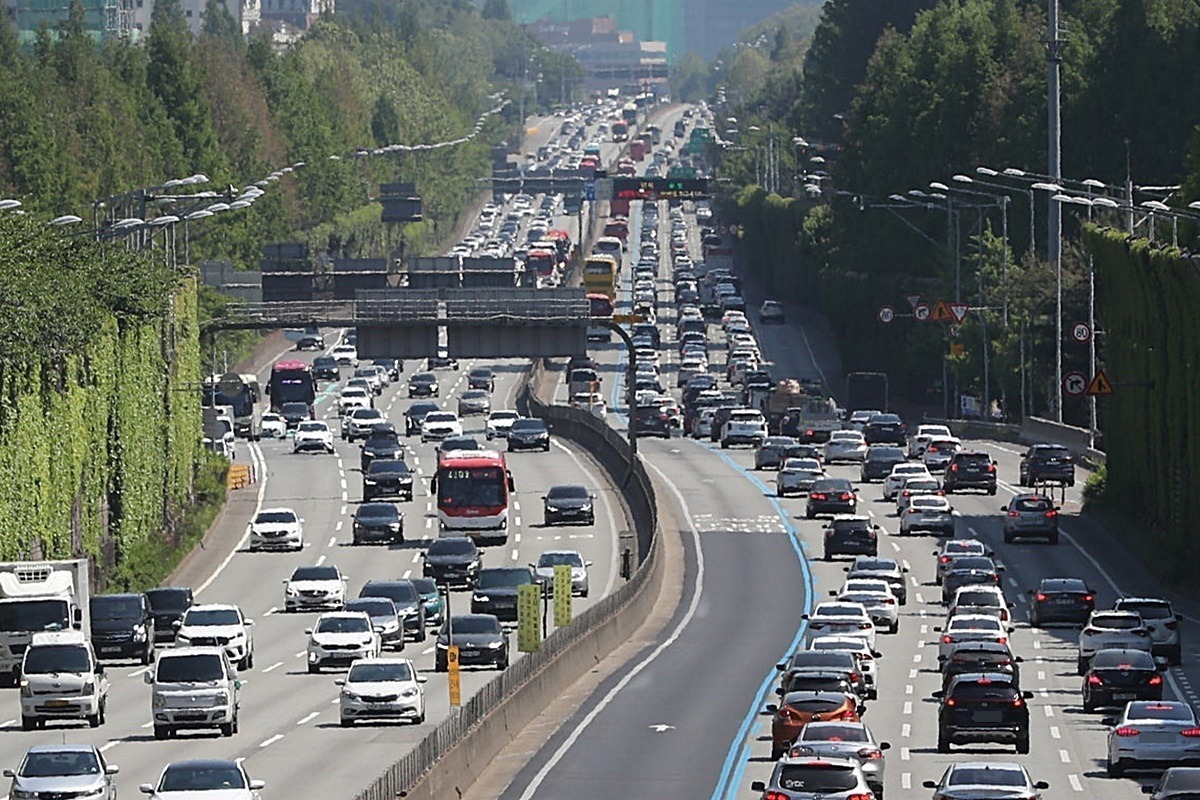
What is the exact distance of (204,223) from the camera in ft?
589

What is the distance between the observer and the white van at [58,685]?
56.2 metres

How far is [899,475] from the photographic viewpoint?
356 feet

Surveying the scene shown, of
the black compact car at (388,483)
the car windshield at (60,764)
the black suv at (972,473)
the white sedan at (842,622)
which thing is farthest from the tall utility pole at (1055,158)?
the car windshield at (60,764)

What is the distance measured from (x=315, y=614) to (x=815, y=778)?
43.0 m

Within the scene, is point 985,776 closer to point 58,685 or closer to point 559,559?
point 58,685

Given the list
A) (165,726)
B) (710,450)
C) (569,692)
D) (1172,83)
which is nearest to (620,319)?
(710,450)

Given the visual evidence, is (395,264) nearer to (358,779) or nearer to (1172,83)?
(1172,83)

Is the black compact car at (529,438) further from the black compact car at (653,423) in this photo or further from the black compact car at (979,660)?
the black compact car at (979,660)

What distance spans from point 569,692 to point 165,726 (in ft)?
42.0

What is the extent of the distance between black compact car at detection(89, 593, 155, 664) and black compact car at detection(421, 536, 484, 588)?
17.0 meters

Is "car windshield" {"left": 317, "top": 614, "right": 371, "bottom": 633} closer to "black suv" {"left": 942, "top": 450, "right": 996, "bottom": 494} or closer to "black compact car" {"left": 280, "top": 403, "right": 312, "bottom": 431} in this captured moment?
"black suv" {"left": 942, "top": 450, "right": 996, "bottom": 494}

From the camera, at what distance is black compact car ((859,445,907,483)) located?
116062 millimetres

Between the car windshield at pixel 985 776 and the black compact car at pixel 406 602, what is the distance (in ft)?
116

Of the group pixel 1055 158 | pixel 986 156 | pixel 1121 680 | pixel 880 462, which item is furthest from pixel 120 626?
pixel 986 156
